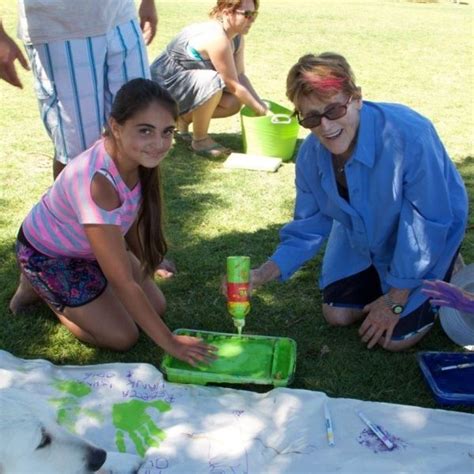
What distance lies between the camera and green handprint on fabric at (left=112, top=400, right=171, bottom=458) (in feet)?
7.16

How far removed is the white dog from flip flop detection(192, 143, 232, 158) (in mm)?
3369

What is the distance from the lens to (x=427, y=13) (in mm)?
16609

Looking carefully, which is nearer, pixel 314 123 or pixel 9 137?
pixel 314 123

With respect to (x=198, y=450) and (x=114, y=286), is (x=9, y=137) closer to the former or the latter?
(x=114, y=286)

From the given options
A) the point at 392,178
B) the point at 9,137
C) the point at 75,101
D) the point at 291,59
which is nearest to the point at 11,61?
the point at 75,101

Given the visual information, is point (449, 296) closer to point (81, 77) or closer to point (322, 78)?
point (322, 78)

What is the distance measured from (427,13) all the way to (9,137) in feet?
44.6

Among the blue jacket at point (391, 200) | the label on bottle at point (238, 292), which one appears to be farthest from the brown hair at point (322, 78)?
the label on bottle at point (238, 292)

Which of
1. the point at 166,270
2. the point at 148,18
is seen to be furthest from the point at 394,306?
the point at 148,18

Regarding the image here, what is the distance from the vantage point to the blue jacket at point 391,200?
255 centimetres

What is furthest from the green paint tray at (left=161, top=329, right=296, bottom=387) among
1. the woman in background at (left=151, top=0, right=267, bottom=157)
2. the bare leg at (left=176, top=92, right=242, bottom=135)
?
the bare leg at (left=176, top=92, right=242, bottom=135)

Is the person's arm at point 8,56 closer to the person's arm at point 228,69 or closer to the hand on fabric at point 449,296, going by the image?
the hand on fabric at point 449,296

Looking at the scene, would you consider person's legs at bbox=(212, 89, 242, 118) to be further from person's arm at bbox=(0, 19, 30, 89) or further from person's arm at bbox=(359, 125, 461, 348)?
person's arm at bbox=(359, 125, 461, 348)

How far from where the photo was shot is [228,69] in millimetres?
5062
